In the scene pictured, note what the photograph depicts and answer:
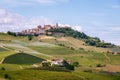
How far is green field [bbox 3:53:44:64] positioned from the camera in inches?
7040

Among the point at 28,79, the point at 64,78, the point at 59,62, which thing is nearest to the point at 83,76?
the point at 64,78

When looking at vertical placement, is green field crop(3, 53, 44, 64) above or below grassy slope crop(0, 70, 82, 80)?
above

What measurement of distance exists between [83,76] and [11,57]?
4909 cm

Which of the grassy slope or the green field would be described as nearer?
the grassy slope

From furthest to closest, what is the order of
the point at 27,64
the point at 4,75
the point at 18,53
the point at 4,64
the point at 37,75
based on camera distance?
the point at 18,53 < the point at 27,64 < the point at 4,64 < the point at 37,75 < the point at 4,75

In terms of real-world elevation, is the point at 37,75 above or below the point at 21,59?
below

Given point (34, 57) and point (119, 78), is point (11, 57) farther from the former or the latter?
point (119, 78)

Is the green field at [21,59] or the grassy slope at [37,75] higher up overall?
the green field at [21,59]

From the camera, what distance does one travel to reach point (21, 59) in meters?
185

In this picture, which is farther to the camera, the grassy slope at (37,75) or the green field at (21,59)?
the green field at (21,59)

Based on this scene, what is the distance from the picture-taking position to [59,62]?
640 ft

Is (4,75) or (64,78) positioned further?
(64,78)

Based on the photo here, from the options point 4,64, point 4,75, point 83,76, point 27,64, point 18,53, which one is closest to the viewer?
point 4,75

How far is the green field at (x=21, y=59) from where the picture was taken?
Answer: 178825mm
